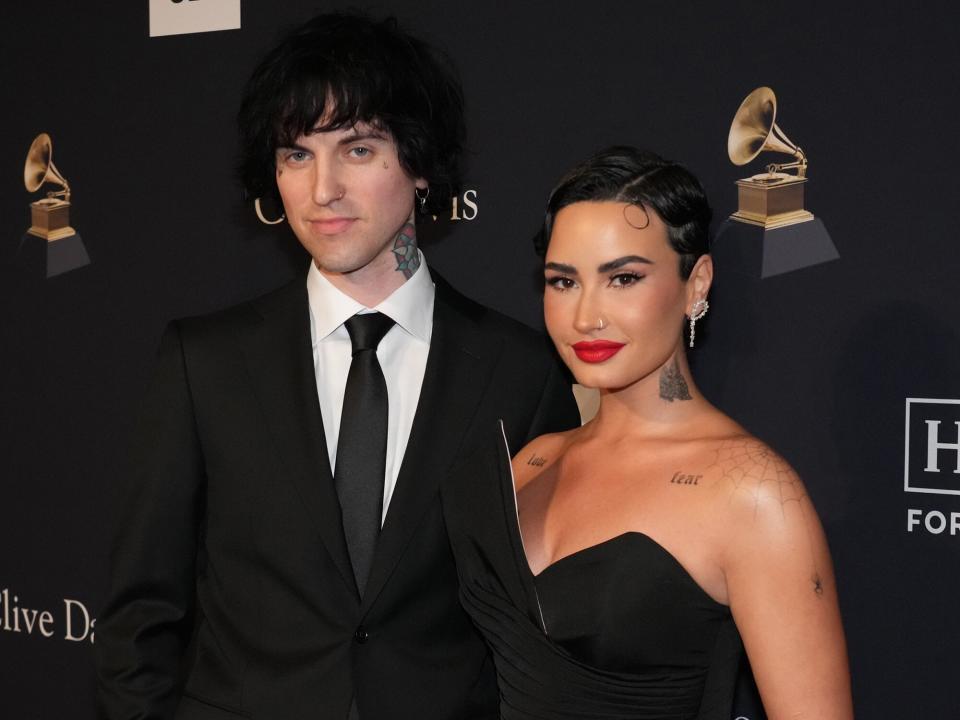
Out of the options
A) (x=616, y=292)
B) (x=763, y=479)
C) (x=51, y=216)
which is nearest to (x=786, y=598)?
(x=763, y=479)

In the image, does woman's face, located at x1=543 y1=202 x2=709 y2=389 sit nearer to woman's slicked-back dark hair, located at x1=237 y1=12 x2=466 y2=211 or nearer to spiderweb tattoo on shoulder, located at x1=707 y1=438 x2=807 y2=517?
spiderweb tattoo on shoulder, located at x1=707 y1=438 x2=807 y2=517

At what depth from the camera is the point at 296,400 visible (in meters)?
2.01

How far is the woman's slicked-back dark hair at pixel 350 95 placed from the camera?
6.69 ft

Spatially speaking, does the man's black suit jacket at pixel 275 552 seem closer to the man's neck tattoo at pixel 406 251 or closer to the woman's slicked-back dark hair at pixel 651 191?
the man's neck tattoo at pixel 406 251

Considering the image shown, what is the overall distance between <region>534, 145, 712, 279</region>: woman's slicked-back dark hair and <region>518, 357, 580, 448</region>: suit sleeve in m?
0.42

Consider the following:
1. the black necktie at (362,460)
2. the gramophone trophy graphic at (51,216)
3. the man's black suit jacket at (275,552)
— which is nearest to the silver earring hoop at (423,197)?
the man's black suit jacket at (275,552)

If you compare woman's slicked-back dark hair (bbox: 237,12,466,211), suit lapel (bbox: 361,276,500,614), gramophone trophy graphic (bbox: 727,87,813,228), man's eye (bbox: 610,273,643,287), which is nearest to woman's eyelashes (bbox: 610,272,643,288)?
man's eye (bbox: 610,273,643,287)

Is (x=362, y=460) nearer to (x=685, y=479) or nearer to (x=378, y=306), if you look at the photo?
(x=378, y=306)

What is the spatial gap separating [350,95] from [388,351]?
1.54 ft

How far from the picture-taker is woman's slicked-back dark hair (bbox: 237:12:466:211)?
204cm

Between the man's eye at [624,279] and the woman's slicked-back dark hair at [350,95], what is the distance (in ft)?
1.69

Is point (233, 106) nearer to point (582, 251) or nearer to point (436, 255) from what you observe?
point (436, 255)

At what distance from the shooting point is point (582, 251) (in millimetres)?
→ 1798

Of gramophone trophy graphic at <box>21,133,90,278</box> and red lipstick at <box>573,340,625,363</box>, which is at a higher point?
gramophone trophy graphic at <box>21,133,90,278</box>
